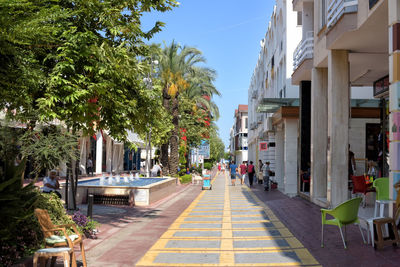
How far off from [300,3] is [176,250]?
14721 mm

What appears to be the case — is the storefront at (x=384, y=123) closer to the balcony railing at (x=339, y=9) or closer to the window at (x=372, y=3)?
the balcony railing at (x=339, y=9)

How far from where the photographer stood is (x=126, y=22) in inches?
469

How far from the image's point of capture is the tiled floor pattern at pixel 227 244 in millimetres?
7531

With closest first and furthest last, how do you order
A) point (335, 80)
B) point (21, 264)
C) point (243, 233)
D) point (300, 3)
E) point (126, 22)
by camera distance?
point (21, 264) < point (243, 233) < point (126, 22) < point (335, 80) < point (300, 3)

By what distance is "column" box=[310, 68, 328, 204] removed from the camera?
17.2m

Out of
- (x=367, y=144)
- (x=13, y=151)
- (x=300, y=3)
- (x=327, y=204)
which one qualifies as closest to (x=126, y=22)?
(x=13, y=151)

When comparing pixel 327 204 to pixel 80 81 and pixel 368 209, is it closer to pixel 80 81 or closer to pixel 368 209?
pixel 368 209

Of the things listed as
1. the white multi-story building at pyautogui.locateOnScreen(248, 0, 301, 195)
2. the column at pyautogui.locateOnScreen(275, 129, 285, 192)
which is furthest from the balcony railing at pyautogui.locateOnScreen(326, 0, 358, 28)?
the column at pyautogui.locateOnScreen(275, 129, 285, 192)

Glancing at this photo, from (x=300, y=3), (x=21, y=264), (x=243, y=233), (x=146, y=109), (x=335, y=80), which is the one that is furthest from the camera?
(x=300, y=3)

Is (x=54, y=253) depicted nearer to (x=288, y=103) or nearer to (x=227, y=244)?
(x=227, y=244)

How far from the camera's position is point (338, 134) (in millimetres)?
14477

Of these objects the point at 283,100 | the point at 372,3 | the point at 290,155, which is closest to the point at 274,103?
the point at 283,100

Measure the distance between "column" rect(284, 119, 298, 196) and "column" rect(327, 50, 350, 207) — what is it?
856 centimetres

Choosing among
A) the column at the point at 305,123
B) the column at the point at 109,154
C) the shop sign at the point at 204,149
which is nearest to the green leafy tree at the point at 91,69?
the column at the point at 305,123
